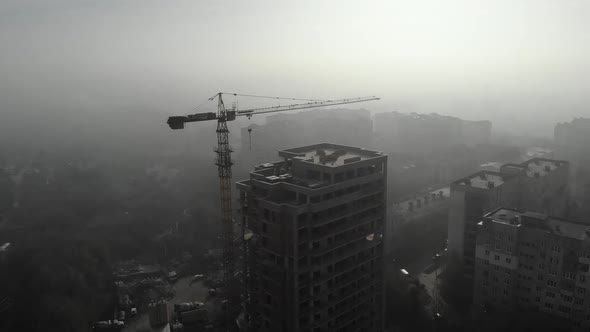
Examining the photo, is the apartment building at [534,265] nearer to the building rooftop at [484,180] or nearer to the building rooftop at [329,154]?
the building rooftop at [484,180]

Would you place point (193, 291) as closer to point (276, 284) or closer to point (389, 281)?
point (389, 281)

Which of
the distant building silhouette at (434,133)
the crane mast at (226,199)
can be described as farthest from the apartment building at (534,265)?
the distant building silhouette at (434,133)

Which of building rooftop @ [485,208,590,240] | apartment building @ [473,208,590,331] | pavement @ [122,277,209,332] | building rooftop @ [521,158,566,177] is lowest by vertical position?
pavement @ [122,277,209,332]

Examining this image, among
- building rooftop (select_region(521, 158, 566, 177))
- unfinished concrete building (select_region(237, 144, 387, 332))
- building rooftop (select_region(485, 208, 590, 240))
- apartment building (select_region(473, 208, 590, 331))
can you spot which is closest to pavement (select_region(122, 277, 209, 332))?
unfinished concrete building (select_region(237, 144, 387, 332))

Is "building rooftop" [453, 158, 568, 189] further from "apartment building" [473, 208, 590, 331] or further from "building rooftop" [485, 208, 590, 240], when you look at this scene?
"apartment building" [473, 208, 590, 331]

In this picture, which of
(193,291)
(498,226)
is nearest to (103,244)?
(193,291)
